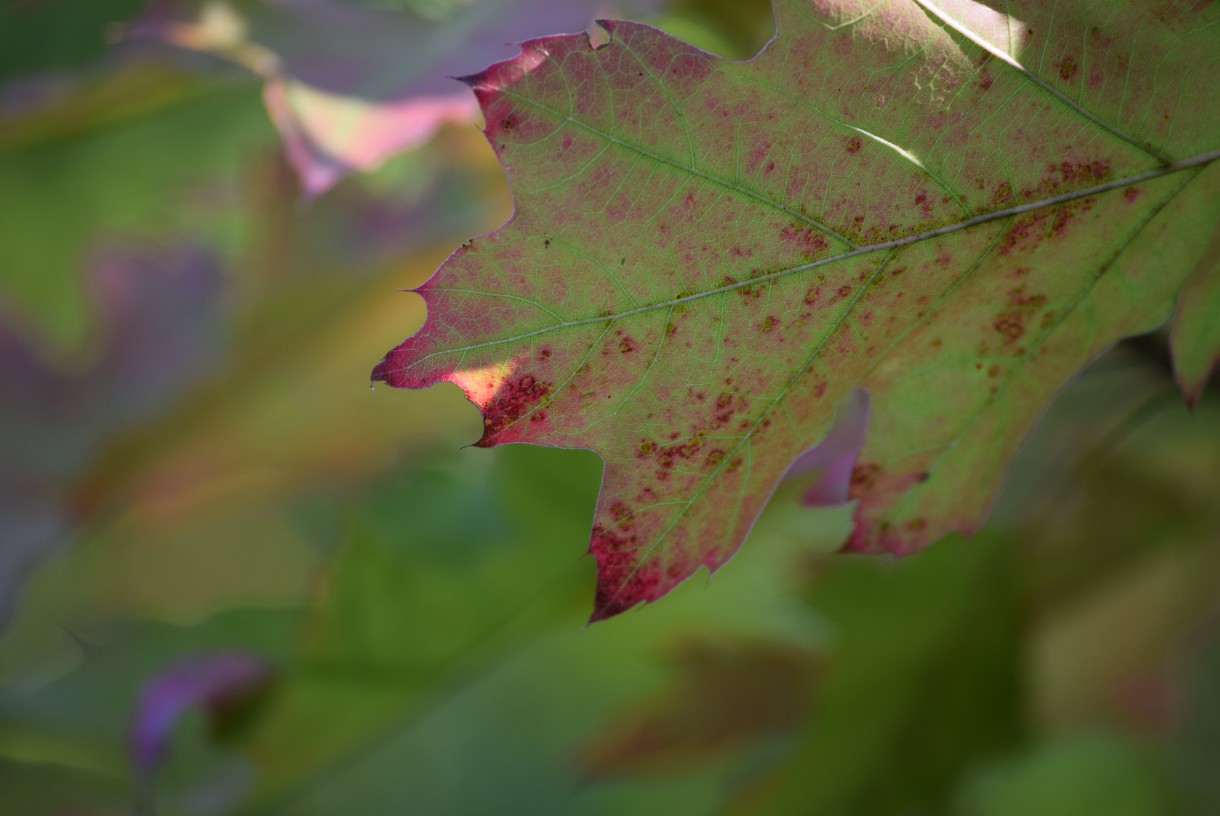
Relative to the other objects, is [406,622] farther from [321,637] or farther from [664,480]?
[664,480]

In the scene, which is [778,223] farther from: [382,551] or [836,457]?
[382,551]

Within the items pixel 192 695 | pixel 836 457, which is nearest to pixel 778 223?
pixel 836 457

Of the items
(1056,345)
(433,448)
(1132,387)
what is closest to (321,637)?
(433,448)

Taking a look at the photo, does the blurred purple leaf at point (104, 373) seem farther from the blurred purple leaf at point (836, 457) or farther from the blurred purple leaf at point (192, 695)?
the blurred purple leaf at point (836, 457)

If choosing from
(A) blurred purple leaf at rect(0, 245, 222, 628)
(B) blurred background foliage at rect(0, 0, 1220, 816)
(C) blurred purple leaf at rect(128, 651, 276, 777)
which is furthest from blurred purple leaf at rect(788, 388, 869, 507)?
(A) blurred purple leaf at rect(0, 245, 222, 628)

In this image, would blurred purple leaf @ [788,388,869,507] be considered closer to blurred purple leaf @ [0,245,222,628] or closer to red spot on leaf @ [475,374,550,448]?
red spot on leaf @ [475,374,550,448]

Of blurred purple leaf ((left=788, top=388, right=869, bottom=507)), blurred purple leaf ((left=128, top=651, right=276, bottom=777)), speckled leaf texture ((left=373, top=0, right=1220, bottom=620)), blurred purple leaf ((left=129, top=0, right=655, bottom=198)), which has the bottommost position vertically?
blurred purple leaf ((left=128, top=651, right=276, bottom=777))

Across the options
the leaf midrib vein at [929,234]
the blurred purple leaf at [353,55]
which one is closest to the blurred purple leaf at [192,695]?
the blurred purple leaf at [353,55]
